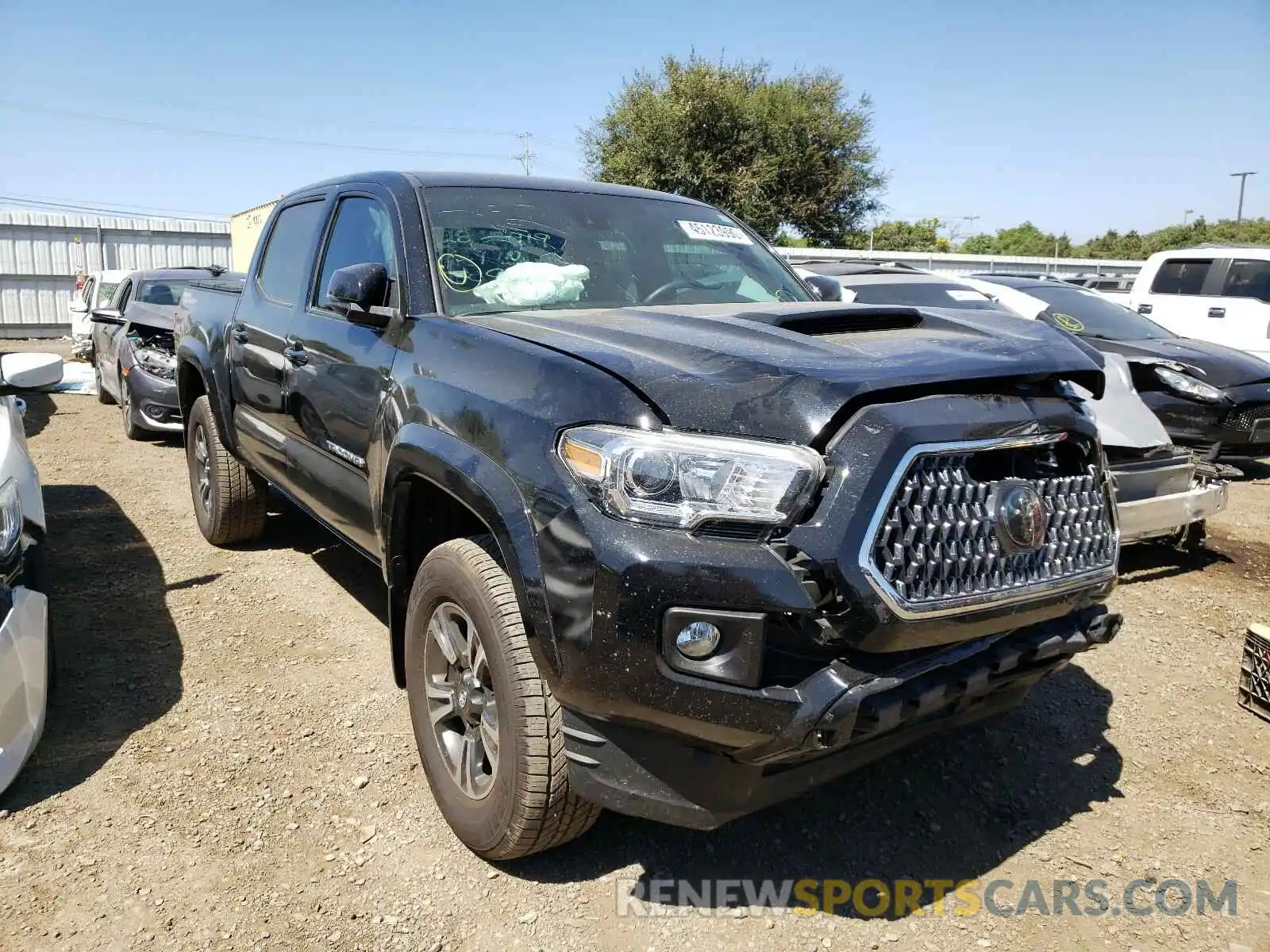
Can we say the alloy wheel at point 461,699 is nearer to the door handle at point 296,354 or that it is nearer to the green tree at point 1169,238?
the door handle at point 296,354

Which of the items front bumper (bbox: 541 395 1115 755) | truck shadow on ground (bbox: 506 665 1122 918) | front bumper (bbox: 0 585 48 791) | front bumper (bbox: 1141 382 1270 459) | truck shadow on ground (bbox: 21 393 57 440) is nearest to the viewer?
front bumper (bbox: 541 395 1115 755)

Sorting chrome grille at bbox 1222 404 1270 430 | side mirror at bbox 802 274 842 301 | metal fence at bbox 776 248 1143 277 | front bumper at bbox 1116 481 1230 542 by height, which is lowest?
front bumper at bbox 1116 481 1230 542

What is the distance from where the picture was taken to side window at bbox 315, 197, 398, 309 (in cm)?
333

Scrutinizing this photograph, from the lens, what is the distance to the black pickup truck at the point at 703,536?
194cm

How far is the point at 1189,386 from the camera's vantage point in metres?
7.21

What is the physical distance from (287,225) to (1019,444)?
3.64 m

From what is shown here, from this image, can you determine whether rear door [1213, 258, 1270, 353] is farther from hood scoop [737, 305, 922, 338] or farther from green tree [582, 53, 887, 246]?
green tree [582, 53, 887, 246]

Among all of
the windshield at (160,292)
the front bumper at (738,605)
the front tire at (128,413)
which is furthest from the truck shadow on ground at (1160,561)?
the windshield at (160,292)

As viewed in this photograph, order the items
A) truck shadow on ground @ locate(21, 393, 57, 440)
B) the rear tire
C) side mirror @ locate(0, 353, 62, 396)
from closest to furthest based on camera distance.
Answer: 1. side mirror @ locate(0, 353, 62, 396)
2. the rear tire
3. truck shadow on ground @ locate(21, 393, 57, 440)

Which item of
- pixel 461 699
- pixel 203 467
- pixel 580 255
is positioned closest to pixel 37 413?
pixel 203 467

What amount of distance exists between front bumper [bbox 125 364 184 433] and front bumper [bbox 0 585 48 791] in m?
5.98

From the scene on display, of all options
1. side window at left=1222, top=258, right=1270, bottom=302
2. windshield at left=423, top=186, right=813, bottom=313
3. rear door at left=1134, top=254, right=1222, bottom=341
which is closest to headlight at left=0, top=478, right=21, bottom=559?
windshield at left=423, top=186, right=813, bottom=313

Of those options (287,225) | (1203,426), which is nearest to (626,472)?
(287,225)

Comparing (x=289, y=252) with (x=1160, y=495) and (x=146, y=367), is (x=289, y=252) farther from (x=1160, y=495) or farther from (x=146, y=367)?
(x=146, y=367)
